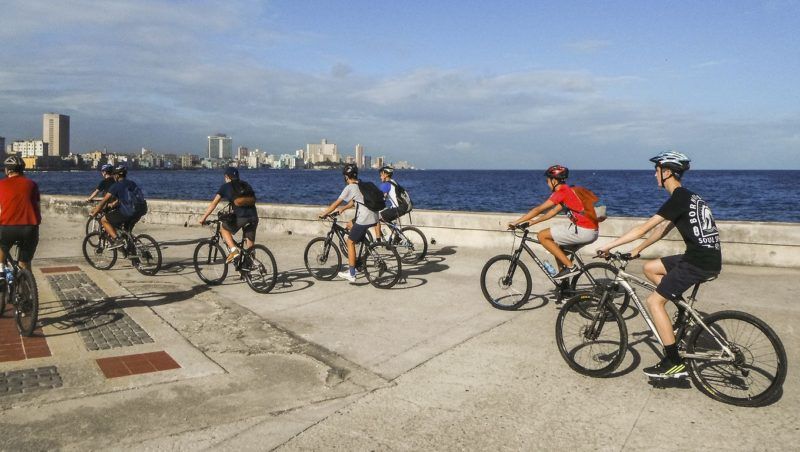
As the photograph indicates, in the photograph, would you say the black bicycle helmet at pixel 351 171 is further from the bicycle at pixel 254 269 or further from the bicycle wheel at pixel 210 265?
the bicycle wheel at pixel 210 265

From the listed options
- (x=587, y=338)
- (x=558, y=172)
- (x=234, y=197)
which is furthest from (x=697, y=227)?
(x=234, y=197)

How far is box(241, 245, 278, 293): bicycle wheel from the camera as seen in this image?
8.30 metres

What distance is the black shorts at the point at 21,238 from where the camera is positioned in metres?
6.17

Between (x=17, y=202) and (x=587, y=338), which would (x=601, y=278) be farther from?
(x=17, y=202)

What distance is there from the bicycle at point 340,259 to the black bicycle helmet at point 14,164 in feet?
12.9

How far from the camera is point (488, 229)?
1225 cm

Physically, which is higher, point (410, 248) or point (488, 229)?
point (488, 229)

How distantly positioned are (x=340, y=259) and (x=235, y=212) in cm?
178

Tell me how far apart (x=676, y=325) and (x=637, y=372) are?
58cm

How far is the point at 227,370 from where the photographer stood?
512 centimetres

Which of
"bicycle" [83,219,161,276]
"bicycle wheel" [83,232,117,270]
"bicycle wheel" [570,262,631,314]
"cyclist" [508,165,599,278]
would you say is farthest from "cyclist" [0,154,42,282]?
"bicycle wheel" [570,262,631,314]

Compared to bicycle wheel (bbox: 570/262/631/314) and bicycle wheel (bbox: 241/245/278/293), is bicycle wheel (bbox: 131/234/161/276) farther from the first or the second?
bicycle wheel (bbox: 570/262/631/314)

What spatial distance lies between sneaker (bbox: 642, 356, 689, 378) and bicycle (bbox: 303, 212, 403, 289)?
14.1 ft

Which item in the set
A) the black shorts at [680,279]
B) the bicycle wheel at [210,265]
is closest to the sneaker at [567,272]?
the black shorts at [680,279]
